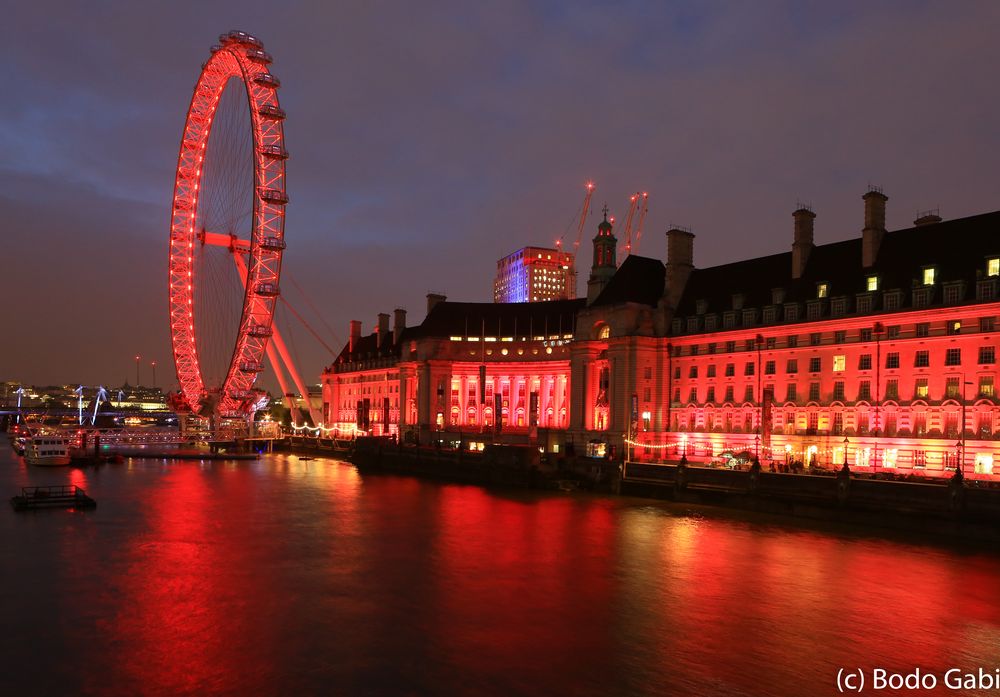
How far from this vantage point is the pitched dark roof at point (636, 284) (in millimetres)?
92375

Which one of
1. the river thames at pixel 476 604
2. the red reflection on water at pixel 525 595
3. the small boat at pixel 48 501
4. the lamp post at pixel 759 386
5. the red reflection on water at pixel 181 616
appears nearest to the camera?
the red reflection on water at pixel 181 616

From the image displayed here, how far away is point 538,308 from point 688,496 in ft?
220

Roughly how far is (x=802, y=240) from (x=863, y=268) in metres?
8.66

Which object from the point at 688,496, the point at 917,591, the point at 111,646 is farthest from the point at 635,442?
the point at 111,646

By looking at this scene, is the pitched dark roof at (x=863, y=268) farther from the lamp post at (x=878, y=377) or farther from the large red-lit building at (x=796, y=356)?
the lamp post at (x=878, y=377)

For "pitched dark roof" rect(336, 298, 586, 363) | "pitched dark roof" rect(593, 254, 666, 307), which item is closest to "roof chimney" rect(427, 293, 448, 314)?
"pitched dark roof" rect(336, 298, 586, 363)

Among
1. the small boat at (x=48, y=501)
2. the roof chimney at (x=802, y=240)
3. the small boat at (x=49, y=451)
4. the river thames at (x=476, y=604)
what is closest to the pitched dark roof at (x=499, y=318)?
the roof chimney at (x=802, y=240)

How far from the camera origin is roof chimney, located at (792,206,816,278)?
258 ft

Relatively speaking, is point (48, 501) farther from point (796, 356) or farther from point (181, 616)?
point (796, 356)

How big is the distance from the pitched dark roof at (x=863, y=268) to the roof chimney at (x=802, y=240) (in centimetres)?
56

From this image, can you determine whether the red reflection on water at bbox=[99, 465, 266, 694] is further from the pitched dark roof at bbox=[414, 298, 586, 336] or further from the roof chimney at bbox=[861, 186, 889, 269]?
the pitched dark roof at bbox=[414, 298, 586, 336]

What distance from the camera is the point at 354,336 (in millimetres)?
165250

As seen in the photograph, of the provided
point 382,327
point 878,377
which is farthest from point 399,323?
point 878,377

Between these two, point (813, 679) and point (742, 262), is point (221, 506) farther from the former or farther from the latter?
point (742, 262)
